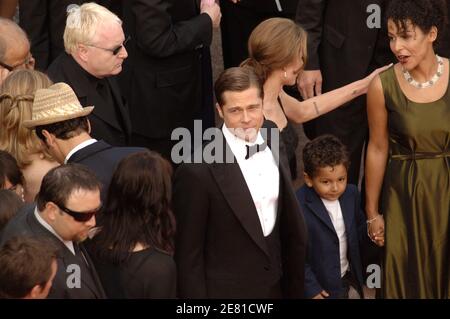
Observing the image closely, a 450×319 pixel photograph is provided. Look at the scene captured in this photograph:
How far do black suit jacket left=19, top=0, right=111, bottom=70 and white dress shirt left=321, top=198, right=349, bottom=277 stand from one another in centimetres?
238

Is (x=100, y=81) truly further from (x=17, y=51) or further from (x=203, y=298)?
(x=203, y=298)

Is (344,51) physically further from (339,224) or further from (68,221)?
(68,221)

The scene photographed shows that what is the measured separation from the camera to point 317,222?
5.50 metres

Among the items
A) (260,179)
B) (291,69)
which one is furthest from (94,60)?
(260,179)

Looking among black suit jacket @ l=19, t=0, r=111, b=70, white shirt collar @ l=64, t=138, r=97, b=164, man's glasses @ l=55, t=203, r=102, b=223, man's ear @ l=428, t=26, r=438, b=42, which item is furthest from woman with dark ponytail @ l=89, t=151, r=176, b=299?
black suit jacket @ l=19, t=0, r=111, b=70

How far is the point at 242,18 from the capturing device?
743 cm

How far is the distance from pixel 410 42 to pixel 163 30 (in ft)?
5.36

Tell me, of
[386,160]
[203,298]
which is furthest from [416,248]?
[203,298]

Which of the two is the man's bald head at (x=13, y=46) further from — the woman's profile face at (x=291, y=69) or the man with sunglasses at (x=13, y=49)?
the woman's profile face at (x=291, y=69)

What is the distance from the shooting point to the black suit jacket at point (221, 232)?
4785mm

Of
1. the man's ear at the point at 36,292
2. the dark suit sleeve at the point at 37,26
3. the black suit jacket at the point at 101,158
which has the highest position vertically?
the dark suit sleeve at the point at 37,26

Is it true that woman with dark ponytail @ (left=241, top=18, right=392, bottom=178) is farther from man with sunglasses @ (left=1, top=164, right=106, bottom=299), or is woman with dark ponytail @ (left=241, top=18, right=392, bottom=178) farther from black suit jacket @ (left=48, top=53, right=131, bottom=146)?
man with sunglasses @ (left=1, top=164, right=106, bottom=299)

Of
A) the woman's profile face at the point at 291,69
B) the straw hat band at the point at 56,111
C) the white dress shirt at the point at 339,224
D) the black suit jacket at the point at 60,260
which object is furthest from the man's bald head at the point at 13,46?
the white dress shirt at the point at 339,224
